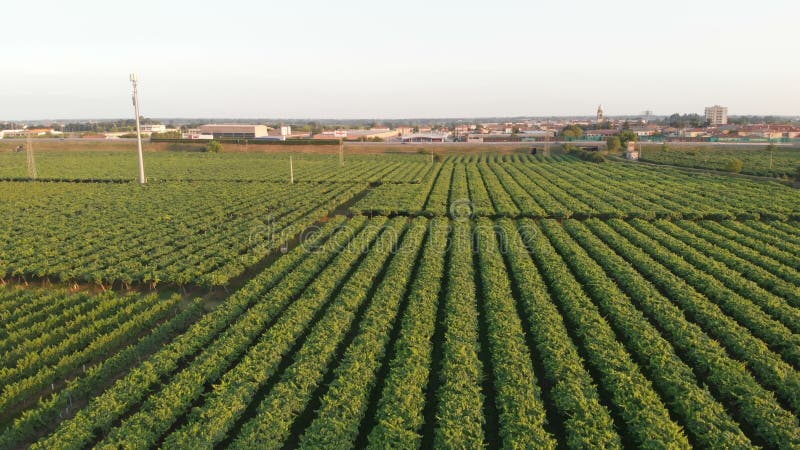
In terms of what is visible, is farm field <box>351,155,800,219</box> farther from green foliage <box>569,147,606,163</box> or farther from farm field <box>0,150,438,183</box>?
green foliage <box>569,147,606,163</box>

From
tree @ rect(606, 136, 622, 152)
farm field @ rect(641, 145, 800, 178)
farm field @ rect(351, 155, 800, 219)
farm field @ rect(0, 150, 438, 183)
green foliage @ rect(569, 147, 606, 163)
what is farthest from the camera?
tree @ rect(606, 136, 622, 152)

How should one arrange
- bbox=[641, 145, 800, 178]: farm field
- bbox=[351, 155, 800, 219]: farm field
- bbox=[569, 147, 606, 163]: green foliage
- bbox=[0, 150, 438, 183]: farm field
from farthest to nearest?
bbox=[569, 147, 606, 163]: green foliage
bbox=[641, 145, 800, 178]: farm field
bbox=[0, 150, 438, 183]: farm field
bbox=[351, 155, 800, 219]: farm field

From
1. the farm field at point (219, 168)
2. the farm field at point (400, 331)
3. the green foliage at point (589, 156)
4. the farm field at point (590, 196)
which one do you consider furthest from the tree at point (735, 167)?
the farm field at point (219, 168)

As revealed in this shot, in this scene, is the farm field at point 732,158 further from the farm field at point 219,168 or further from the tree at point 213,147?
the tree at point 213,147

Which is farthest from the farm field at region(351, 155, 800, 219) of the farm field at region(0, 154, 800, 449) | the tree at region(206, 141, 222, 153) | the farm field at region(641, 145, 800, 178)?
the tree at region(206, 141, 222, 153)

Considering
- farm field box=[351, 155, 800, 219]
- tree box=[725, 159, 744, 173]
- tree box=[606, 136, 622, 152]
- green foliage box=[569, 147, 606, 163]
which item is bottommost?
farm field box=[351, 155, 800, 219]

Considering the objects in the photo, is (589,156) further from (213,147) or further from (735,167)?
(213,147)

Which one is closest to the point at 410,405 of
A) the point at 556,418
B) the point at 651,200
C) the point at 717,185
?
the point at 556,418

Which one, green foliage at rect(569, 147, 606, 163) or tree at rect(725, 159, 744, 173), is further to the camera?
green foliage at rect(569, 147, 606, 163)
